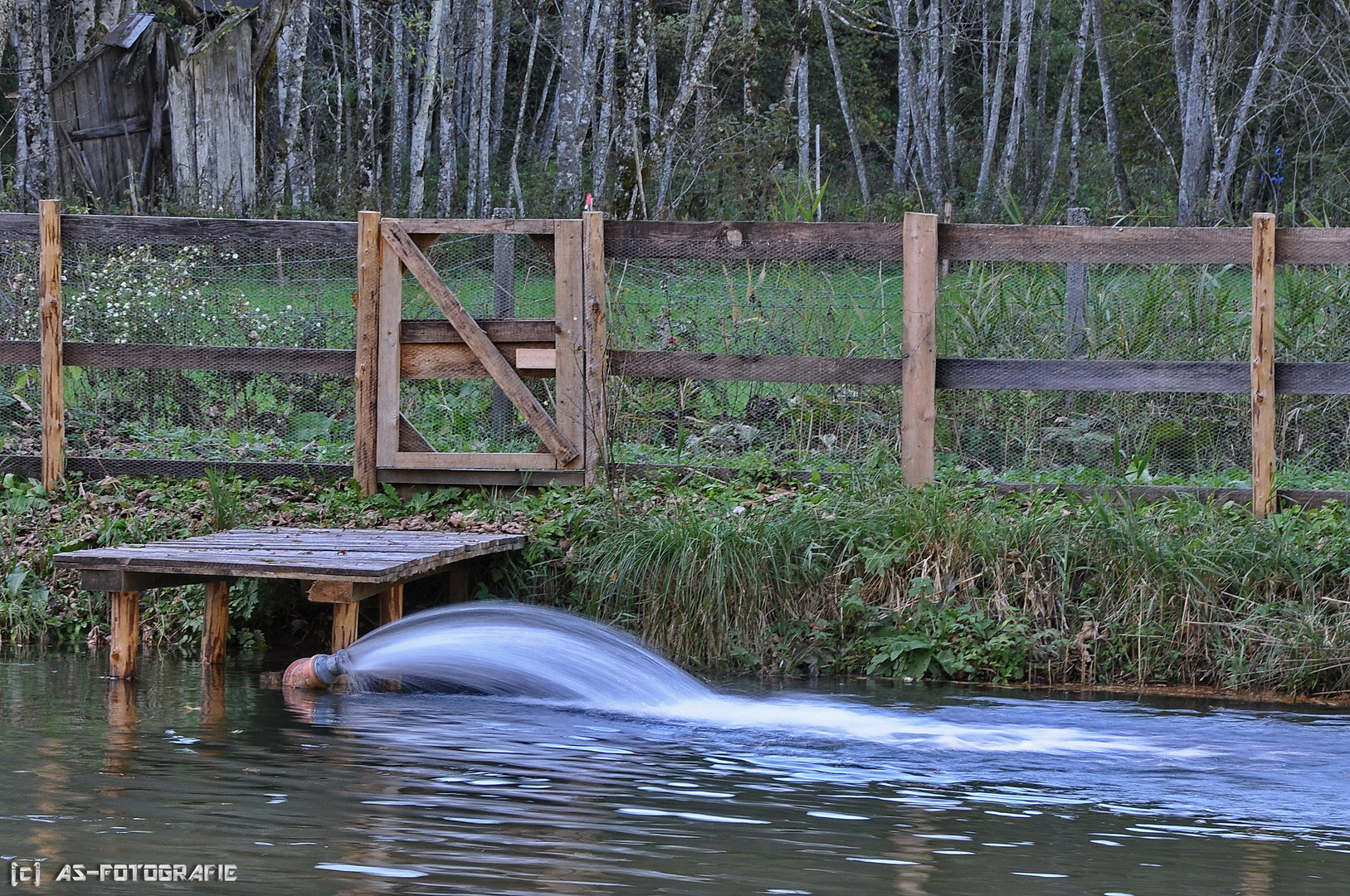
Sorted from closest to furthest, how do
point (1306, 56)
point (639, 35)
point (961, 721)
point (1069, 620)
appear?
point (961, 721) < point (1069, 620) < point (639, 35) < point (1306, 56)

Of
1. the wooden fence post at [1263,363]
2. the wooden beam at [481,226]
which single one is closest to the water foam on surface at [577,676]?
the wooden beam at [481,226]

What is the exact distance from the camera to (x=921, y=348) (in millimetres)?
9008

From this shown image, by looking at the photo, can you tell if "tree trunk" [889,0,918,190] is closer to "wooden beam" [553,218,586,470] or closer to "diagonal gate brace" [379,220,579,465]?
"wooden beam" [553,218,586,470]

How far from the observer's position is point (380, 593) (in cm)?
805

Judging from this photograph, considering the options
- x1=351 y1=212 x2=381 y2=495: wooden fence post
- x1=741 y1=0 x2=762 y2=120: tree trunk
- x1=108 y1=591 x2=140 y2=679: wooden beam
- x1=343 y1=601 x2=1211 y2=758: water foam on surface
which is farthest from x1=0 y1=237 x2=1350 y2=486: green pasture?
x1=741 y1=0 x2=762 y2=120: tree trunk

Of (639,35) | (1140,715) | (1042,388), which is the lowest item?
(1140,715)

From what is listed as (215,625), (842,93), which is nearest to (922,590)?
(215,625)

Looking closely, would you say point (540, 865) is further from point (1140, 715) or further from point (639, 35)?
point (639, 35)

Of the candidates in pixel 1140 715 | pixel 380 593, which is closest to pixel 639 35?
pixel 380 593

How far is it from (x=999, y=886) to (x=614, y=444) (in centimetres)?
564

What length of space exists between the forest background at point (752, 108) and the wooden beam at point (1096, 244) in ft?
6.50

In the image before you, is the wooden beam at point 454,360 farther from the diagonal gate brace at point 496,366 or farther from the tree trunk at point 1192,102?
the tree trunk at point 1192,102

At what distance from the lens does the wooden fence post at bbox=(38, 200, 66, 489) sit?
32.3 ft

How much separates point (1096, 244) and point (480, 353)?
371 centimetres
